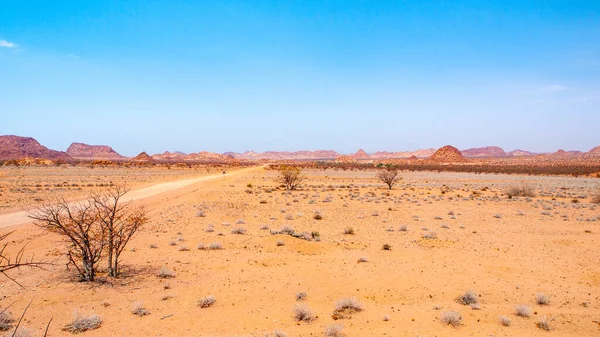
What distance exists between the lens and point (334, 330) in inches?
266

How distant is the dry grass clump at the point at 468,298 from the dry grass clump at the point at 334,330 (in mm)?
3510

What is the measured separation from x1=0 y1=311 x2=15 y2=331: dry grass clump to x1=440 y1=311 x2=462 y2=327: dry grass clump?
859 cm

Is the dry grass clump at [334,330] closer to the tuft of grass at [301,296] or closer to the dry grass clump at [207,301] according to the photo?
the tuft of grass at [301,296]

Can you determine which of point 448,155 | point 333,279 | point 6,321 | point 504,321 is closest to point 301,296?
point 333,279

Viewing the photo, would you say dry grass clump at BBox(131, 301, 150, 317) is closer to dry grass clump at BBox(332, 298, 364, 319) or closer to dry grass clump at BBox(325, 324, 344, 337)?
dry grass clump at BBox(325, 324, 344, 337)

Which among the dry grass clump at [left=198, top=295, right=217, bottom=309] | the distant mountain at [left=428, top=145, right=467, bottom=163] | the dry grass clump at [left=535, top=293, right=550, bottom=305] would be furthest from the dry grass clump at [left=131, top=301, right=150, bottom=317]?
the distant mountain at [left=428, top=145, right=467, bottom=163]

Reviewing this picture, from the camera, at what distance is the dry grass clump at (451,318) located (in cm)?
736

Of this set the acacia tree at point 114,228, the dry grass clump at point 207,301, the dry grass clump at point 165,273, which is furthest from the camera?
the dry grass clump at point 165,273

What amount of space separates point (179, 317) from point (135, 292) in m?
2.04

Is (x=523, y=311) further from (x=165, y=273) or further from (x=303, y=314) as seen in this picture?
(x=165, y=273)

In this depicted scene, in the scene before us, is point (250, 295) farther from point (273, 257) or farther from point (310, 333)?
point (273, 257)

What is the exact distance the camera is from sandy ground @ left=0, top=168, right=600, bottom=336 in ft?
24.6

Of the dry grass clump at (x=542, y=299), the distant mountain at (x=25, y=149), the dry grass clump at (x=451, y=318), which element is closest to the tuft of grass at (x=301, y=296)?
the dry grass clump at (x=451, y=318)

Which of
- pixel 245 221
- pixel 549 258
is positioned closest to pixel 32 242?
→ pixel 245 221
